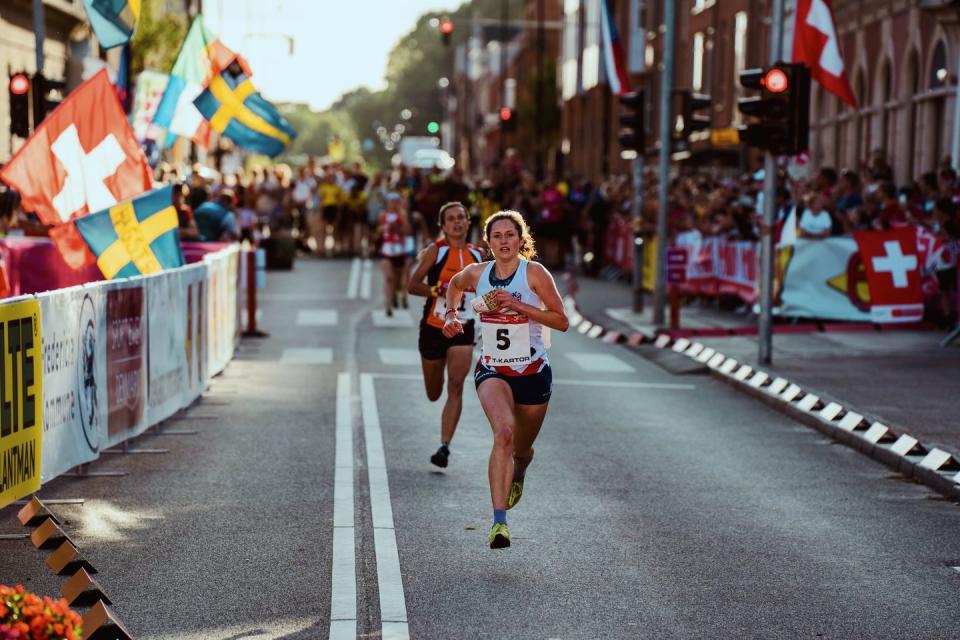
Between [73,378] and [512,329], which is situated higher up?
[512,329]

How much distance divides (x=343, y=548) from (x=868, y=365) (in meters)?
10.9

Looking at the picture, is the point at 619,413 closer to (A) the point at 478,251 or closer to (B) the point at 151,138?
(A) the point at 478,251

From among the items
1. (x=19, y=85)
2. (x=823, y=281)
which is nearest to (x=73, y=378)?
(x=19, y=85)

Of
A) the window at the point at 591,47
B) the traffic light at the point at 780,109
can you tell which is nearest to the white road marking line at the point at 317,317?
the traffic light at the point at 780,109

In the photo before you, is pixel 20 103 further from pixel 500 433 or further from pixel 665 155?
pixel 500 433

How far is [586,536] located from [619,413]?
5.94 m

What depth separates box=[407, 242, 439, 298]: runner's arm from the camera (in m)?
12.3

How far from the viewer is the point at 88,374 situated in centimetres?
1127

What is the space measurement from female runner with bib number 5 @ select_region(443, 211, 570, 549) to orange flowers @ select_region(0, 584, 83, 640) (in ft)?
13.4

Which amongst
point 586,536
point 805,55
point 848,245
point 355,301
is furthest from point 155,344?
point 355,301

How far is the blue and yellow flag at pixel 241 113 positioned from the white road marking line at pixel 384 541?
8772 mm

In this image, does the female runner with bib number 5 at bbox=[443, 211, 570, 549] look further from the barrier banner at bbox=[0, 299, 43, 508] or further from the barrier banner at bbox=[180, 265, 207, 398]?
the barrier banner at bbox=[180, 265, 207, 398]

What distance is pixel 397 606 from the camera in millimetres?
7816

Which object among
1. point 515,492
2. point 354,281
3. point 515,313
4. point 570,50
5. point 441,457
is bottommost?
point 354,281
